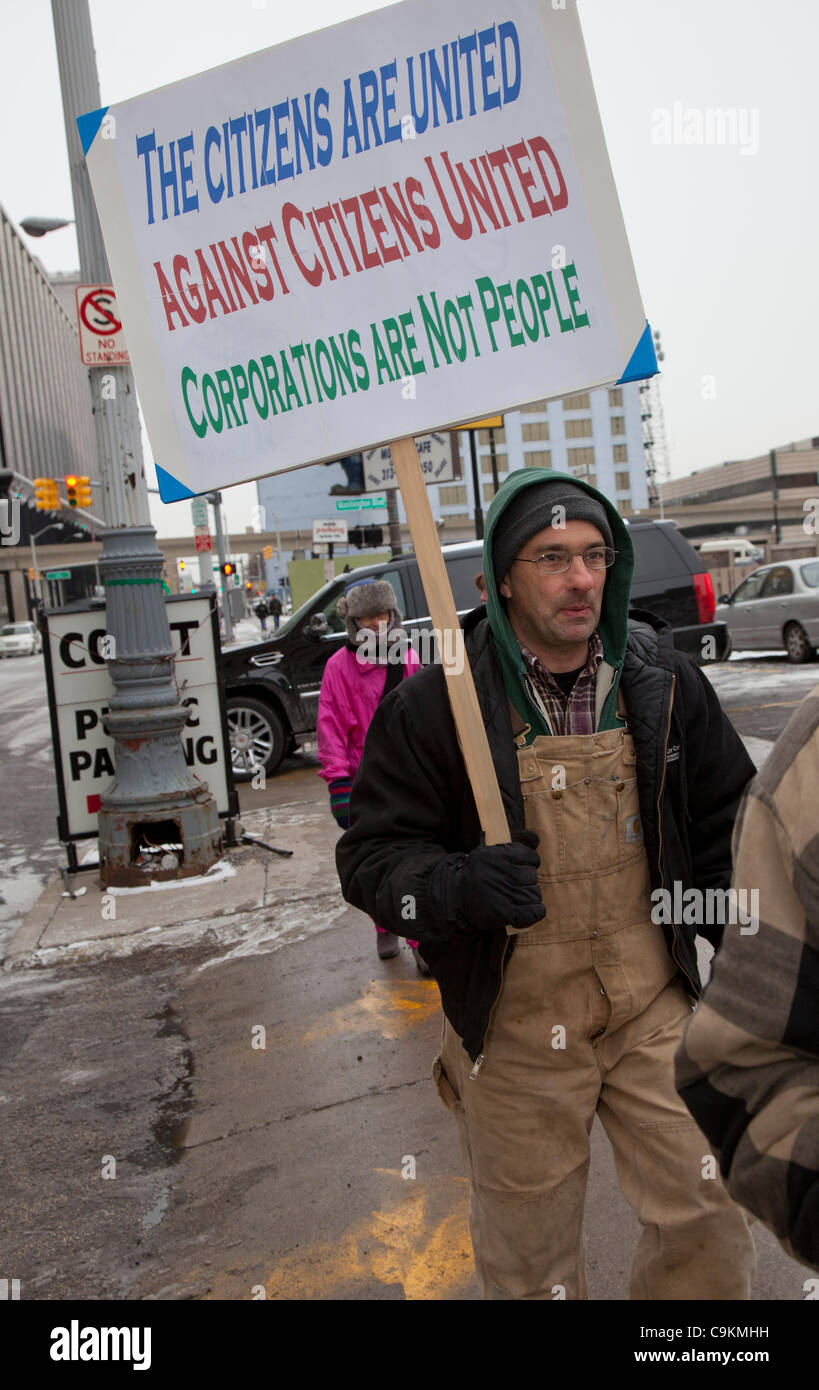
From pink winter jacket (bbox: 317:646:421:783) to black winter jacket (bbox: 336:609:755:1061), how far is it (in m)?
2.98

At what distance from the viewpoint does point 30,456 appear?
94.6 m

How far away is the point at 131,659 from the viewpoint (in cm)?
714

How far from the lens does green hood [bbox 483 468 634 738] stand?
221 centimetres

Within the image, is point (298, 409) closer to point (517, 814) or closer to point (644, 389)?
point (517, 814)

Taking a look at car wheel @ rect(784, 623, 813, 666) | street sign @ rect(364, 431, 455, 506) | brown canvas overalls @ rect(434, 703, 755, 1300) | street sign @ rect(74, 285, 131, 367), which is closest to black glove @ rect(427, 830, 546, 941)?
brown canvas overalls @ rect(434, 703, 755, 1300)

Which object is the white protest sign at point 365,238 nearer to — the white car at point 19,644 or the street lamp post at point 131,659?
the street lamp post at point 131,659

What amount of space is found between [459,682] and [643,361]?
816mm

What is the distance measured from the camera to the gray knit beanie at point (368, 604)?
517cm

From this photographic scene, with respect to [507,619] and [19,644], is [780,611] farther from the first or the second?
[19,644]

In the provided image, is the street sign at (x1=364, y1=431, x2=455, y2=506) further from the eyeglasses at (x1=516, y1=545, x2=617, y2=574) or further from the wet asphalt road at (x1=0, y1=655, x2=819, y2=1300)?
the eyeglasses at (x1=516, y1=545, x2=617, y2=574)

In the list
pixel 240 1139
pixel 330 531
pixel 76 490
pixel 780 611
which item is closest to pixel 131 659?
pixel 240 1139

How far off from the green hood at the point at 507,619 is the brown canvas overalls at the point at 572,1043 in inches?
2.7
